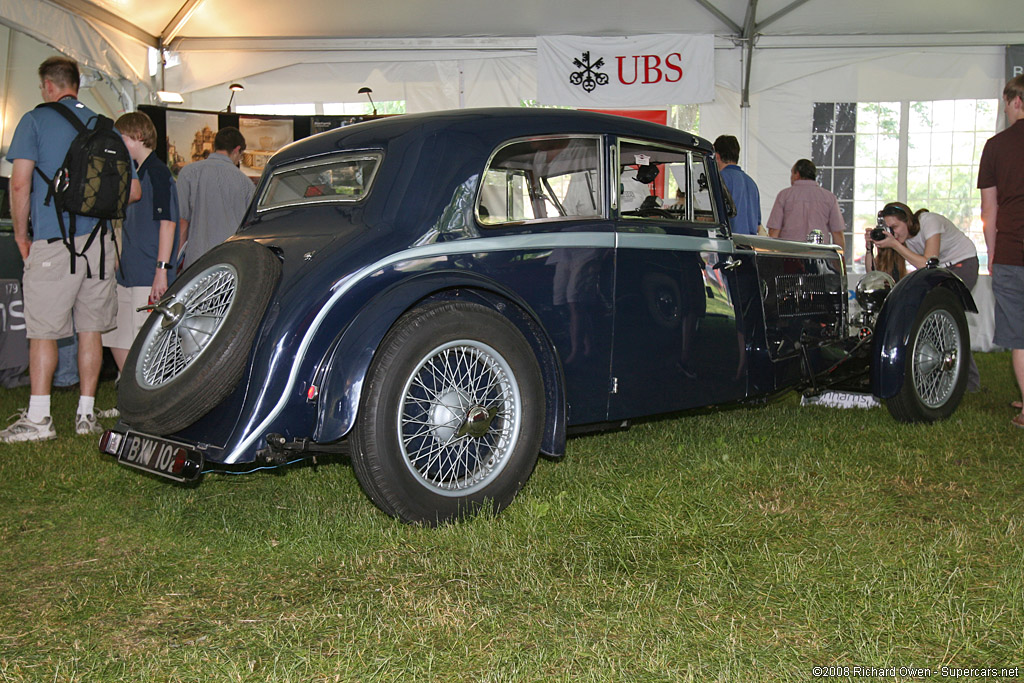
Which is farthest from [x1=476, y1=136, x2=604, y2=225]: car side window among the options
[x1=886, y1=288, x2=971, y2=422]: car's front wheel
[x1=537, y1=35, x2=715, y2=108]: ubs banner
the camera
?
[x1=537, y1=35, x2=715, y2=108]: ubs banner

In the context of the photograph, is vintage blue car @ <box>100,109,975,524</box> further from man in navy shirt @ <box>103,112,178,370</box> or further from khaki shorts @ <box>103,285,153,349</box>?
khaki shorts @ <box>103,285,153,349</box>

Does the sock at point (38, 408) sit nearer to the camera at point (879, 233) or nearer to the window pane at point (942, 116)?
the camera at point (879, 233)

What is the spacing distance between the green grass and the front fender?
24.4 inches

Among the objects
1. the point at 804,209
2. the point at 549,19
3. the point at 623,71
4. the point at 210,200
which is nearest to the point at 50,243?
the point at 210,200

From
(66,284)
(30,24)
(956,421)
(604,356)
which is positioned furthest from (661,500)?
(30,24)

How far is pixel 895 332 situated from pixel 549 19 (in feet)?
20.8

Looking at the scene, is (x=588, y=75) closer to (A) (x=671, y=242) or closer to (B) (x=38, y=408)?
(A) (x=671, y=242)

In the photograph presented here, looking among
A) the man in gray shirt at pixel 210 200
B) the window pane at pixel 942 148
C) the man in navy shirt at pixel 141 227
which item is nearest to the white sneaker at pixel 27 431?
the man in navy shirt at pixel 141 227

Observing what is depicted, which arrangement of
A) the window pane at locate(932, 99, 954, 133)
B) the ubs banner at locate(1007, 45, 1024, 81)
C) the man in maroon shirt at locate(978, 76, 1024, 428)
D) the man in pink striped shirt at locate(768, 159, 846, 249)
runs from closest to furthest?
the man in maroon shirt at locate(978, 76, 1024, 428), the man in pink striped shirt at locate(768, 159, 846, 249), the ubs banner at locate(1007, 45, 1024, 81), the window pane at locate(932, 99, 954, 133)

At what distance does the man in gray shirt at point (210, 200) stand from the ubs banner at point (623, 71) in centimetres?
497

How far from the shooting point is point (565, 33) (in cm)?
1015

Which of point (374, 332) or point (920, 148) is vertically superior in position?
point (920, 148)

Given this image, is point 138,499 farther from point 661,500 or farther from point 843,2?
point 843,2

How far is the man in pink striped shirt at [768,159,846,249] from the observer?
7785 millimetres
